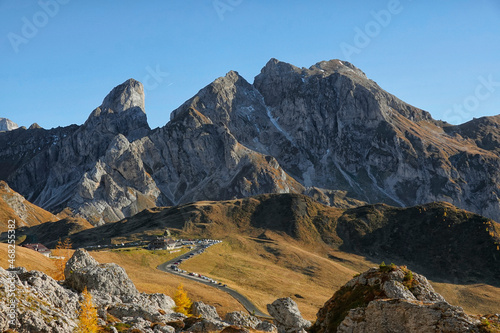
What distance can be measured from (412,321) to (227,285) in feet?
305

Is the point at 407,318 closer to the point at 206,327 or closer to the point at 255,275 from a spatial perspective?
the point at 206,327

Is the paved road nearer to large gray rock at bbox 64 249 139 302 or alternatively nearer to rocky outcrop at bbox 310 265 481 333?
large gray rock at bbox 64 249 139 302

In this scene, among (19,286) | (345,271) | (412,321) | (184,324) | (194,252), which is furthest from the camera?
(345,271)

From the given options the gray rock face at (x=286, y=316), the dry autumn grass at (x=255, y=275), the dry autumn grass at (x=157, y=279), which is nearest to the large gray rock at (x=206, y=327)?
the gray rock face at (x=286, y=316)

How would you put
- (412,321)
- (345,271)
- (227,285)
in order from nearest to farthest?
(412,321) < (227,285) < (345,271)

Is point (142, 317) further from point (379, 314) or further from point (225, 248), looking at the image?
point (225, 248)

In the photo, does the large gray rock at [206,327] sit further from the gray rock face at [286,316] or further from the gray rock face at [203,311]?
the gray rock face at [203,311]

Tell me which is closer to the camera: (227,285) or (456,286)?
(227,285)

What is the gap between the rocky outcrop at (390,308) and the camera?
25.8 m

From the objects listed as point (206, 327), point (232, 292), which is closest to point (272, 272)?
point (232, 292)

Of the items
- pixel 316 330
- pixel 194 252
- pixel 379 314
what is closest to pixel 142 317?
pixel 316 330

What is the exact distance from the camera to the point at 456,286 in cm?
18488

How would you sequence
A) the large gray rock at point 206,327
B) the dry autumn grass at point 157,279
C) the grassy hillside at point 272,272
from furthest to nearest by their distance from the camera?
the grassy hillside at point 272,272, the dry autumn grass at point 157,279, the large gray rock at point 206,327

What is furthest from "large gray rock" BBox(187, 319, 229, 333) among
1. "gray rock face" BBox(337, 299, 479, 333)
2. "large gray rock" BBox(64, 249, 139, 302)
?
"large gray rock" BBox(64, 249, 139, 302)
